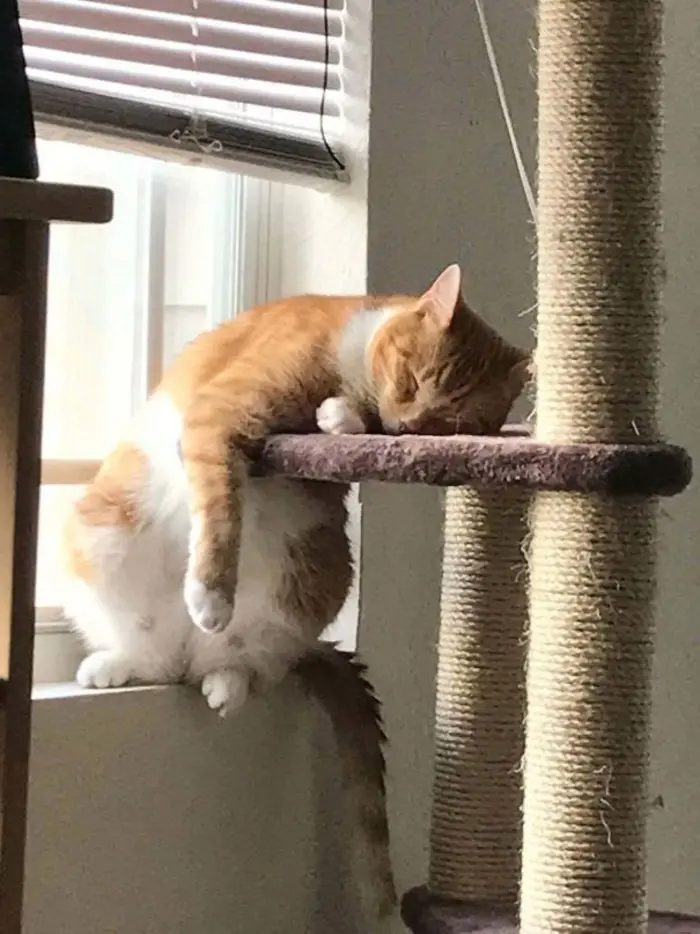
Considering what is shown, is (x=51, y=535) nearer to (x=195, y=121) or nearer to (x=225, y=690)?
(x=225, y=690)

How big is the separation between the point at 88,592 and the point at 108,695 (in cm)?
13

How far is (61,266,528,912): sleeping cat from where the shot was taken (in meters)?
1.41

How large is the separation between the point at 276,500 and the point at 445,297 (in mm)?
288

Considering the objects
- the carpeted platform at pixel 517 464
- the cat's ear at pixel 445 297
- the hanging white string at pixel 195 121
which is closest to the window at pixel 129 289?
the hanging white string at pixel 195 121

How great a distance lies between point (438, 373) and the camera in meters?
1.42

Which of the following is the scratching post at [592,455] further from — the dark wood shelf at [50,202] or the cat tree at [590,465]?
the dark wood shelf at [50,202]

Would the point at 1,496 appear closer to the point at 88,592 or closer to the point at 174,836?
the point at 88,592

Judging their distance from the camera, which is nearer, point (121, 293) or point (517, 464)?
point (517, 464)

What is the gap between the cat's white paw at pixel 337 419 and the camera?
4.44 feet

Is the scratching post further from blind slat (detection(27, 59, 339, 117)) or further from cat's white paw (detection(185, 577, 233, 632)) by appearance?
blind slat (detection(27, 59, 339, 117))

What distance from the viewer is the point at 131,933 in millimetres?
1440

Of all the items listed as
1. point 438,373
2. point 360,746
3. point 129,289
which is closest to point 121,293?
point 129,289

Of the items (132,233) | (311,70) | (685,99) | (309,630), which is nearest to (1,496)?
(309,630)

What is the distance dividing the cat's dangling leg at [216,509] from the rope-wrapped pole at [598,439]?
34 centimetres
